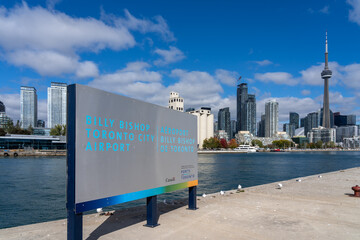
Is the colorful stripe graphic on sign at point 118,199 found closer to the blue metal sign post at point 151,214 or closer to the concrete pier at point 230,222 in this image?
the blue metal sign post at point 151,214

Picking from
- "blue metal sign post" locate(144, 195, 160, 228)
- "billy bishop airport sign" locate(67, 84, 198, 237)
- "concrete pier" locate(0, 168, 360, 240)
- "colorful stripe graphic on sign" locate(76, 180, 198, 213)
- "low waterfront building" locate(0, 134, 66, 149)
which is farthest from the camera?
"low waterfront building" locate(0, 134, 66, 149)

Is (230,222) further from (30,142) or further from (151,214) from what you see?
(30,142)

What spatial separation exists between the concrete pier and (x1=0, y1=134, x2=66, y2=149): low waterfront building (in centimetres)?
14831

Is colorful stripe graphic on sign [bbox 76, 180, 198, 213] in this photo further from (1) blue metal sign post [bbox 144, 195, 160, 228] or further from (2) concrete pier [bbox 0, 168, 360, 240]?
(2) concrete pier [bbox 0, 168, 360, 240]

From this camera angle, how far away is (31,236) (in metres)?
8.29

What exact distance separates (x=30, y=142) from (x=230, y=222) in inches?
6093

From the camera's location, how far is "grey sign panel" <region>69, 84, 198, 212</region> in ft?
22.7

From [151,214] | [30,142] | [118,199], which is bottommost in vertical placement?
[30,142]

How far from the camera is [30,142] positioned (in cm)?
14275

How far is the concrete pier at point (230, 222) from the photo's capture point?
28.1ft

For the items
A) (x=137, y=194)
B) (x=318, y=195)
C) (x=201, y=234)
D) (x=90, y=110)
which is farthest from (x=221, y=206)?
(x=90, y=110)

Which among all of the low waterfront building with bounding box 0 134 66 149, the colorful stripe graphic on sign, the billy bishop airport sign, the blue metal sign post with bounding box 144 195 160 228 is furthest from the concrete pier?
the low waterfront building with bounding box 0 134 66 149

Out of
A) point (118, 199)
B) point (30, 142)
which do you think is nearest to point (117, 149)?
point (118, 199)

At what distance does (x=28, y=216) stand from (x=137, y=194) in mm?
15624
